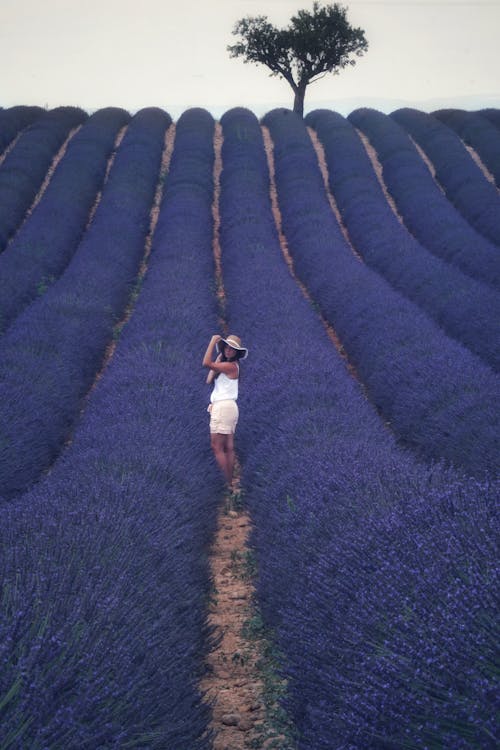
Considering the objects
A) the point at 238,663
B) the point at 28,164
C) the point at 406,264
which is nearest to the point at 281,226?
the point at 406,264

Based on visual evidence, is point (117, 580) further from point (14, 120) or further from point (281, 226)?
point (14, 120)

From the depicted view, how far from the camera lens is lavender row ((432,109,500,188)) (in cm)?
1892

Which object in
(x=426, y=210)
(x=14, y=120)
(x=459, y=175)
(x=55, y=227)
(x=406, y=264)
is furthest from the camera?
(x=14, y=120)

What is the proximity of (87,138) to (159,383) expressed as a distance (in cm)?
1723

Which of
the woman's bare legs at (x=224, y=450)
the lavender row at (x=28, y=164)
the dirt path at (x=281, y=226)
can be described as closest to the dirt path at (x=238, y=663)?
the woman's bare legs at (x=224, y=450)

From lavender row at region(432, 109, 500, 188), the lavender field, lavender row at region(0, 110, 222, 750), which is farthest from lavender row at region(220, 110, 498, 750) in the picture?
lavender row at region(432, 109, 500, 188)

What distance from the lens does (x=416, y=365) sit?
6.63m

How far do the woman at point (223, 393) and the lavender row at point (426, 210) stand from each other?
19.8ft

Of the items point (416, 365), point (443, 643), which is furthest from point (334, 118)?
point (443, 643)

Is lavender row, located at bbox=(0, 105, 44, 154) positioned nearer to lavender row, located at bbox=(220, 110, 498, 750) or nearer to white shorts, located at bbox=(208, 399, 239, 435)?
white shorts, located at bbox=(208, 399, 239, 435)

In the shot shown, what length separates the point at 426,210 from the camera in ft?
48.4

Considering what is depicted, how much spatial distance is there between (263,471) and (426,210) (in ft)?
37.3

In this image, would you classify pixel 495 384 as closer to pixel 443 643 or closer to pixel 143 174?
pixel 443 643

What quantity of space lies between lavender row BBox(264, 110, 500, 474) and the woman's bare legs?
4.88 feet
